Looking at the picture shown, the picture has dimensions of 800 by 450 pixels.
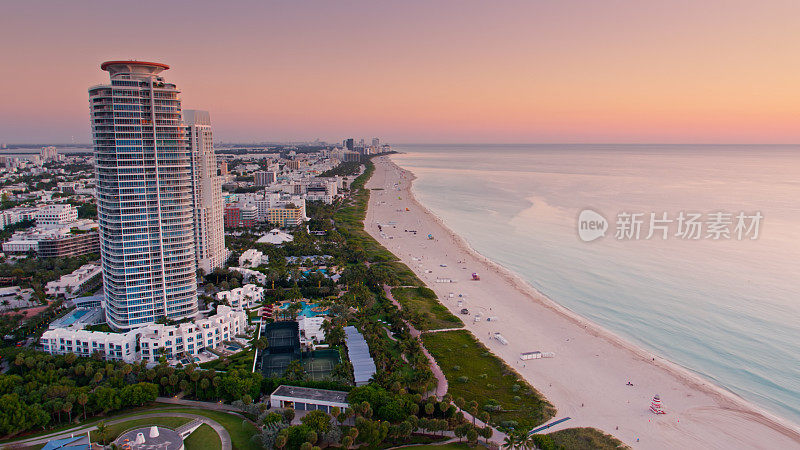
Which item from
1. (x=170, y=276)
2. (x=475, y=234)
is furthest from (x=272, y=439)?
(x=475, y=234)

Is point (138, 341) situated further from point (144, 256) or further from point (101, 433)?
point (101, 433)

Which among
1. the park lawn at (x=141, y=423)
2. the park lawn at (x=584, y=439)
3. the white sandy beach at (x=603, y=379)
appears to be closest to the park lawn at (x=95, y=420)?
the park lawn at (x=141, y=423)

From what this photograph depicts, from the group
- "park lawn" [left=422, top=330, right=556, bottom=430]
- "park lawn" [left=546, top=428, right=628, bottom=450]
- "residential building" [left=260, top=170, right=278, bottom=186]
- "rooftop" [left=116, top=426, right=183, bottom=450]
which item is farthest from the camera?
"residential building" [left=260, top=170, right=278, bottom=186]

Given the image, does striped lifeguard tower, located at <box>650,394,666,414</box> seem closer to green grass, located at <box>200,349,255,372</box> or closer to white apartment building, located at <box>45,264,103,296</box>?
green grass, located at <box>200,349,255,372</box>

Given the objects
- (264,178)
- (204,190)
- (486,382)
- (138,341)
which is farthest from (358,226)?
(264,178)

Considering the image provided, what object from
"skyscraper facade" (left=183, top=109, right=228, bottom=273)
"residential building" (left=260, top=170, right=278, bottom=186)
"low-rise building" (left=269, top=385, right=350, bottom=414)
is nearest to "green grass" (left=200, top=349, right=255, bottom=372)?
"low-rise building" (left=269, top=385, right=350, bottom=414)

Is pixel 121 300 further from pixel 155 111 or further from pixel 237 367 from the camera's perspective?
pixel 155 111
